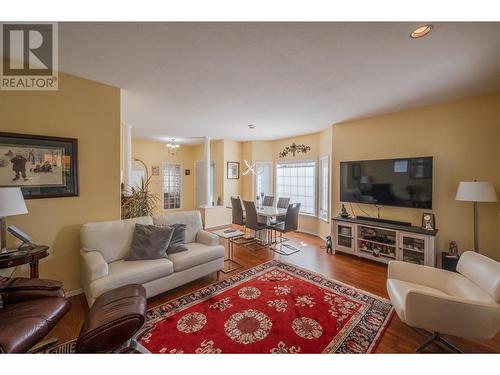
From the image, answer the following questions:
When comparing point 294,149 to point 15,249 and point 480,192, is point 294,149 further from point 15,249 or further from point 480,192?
point 15,249

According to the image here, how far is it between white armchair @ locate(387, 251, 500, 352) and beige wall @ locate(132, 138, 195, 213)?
241 inches

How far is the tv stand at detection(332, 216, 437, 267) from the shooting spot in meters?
3.03

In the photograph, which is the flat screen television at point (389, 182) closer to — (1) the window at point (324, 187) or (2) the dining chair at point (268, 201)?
(1) the window at point (324, 187)

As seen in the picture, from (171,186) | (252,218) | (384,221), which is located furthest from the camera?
(171,186)

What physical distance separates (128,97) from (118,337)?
303 centimetres

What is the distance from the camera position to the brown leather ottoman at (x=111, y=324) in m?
1.35

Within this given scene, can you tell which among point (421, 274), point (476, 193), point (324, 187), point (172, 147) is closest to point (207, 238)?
point (421, 274)

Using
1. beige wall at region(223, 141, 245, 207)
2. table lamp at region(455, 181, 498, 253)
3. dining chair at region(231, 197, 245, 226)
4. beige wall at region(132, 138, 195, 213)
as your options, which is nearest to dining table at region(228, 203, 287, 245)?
dining chair at region(231, 197, 245, 226)

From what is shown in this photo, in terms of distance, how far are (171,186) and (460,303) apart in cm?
736

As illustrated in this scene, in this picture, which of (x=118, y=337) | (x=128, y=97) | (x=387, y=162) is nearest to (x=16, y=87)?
(x=128, y=97)

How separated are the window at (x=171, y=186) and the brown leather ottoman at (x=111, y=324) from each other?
5.84m

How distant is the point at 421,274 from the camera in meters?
2.10

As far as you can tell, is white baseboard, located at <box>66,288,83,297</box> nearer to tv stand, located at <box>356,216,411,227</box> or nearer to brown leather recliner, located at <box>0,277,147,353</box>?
brown leather recliner, located at <box>0,277,147,353</box>
